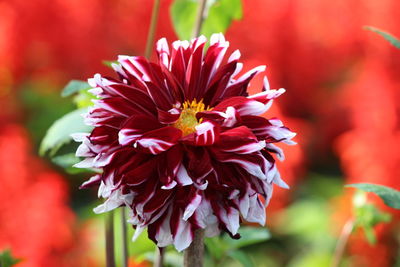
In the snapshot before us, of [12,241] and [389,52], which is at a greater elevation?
[389,52]

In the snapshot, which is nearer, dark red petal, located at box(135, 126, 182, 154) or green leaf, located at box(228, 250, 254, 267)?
dark red petal, located at box(135, 126, 182, 154)

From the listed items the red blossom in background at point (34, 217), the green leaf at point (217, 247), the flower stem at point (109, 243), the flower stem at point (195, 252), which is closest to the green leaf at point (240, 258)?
the green leaf at point (217, 247)

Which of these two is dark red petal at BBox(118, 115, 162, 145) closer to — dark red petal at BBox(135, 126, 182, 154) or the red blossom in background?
dark red petal at BBox(135, 126, 182, 154)

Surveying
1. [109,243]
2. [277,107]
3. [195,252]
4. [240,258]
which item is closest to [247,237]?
[240,258]

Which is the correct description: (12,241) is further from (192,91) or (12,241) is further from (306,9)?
(306,9)

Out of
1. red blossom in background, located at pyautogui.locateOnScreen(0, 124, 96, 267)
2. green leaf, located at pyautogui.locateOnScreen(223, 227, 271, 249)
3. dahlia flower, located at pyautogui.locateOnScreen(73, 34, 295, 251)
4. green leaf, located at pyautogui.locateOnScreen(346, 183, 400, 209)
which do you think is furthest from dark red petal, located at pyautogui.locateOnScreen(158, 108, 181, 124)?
red blossom in background, located at pyautogui.locateOnScreen(0, 124, 96, 267)

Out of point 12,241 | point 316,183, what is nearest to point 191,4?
point 12,241

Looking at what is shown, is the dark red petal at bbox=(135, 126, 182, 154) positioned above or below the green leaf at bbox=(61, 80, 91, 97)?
above


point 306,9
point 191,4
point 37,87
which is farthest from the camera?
point 306,9
